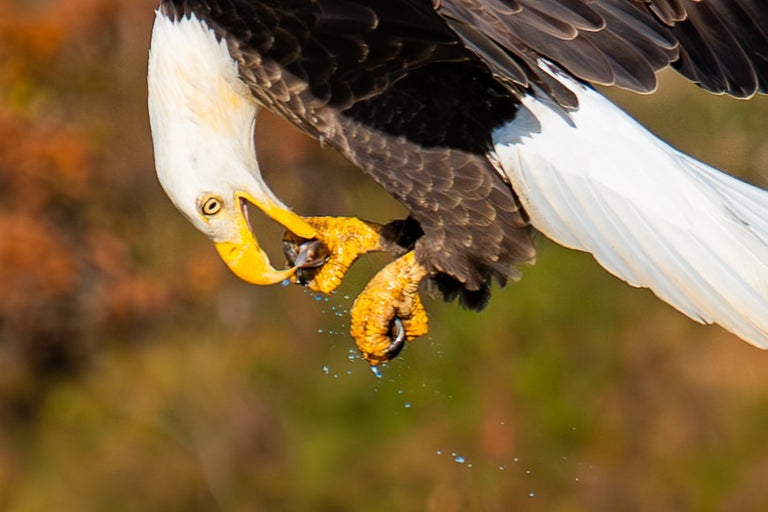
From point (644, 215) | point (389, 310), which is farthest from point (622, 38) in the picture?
point (389, 310)

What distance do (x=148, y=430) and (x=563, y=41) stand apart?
4.52 metres

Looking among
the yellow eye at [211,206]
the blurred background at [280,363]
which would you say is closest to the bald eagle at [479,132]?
the yellow eye at [211,206]

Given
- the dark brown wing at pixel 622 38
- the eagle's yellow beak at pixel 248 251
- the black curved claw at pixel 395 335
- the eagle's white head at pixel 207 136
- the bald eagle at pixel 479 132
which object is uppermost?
the dark brown wing at pixel 622 38

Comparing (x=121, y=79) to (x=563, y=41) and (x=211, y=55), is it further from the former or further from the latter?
(x=563, y=41)

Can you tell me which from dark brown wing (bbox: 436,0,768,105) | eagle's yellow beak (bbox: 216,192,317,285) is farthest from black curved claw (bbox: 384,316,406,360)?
dark brown wing (bbox: 436,0,768,105)

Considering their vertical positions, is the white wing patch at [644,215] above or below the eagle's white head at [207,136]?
above

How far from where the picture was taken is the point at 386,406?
6137mm

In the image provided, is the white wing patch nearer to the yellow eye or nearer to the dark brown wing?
the dark brown wing

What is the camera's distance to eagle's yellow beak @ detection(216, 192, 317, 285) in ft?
10.3

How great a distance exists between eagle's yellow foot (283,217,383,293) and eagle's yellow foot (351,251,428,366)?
0.29ft

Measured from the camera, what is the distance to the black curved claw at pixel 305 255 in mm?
3289

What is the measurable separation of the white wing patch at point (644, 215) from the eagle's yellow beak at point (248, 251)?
2.11ft

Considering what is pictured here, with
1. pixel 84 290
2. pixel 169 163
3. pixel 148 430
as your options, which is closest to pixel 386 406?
pixel 148 430

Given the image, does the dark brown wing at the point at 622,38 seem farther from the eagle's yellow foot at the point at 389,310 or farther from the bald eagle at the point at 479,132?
the eagle's yellow foot at the point at 389,310
